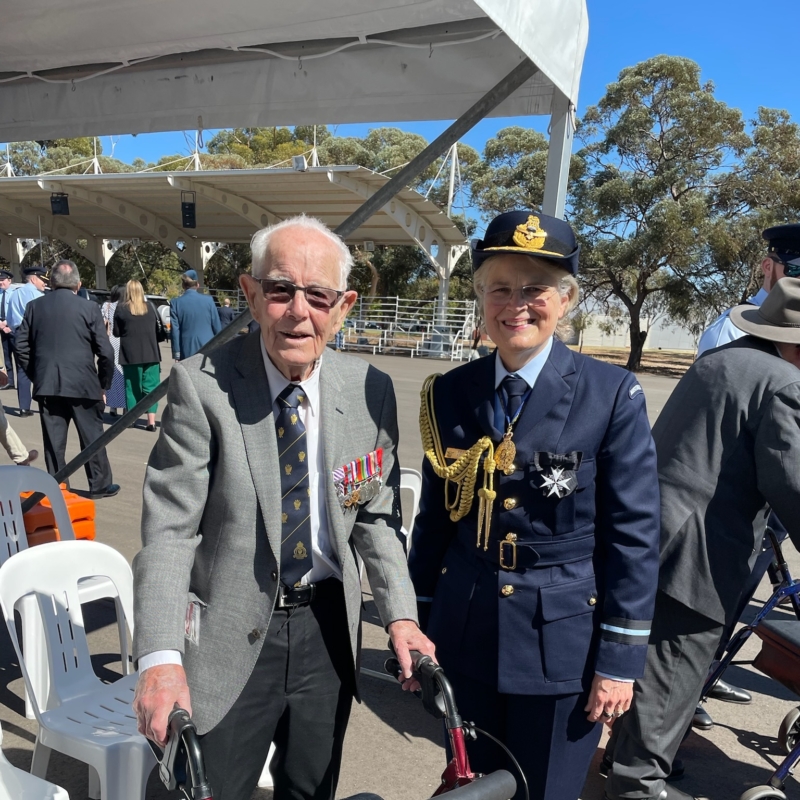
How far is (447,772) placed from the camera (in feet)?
4.86

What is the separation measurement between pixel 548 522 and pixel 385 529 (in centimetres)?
41

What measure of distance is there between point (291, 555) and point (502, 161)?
122 feet

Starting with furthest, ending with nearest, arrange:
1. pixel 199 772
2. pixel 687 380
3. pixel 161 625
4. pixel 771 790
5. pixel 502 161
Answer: pixel 502 161
pixel 771 790
pixel 687 380
pixel 161 625
pixel 199 772

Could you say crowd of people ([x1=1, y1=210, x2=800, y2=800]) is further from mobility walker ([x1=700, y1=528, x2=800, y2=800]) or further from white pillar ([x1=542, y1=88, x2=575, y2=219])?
white pillar ([x1=542, y1=88, x2=575, y2=219])

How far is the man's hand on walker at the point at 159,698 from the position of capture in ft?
4.80

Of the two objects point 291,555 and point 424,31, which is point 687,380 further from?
point 424,31

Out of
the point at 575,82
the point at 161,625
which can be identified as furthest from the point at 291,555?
the point at 575,82

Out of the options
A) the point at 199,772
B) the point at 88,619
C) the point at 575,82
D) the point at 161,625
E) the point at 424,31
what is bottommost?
the point at 88,619

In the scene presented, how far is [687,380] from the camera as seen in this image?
251 cm

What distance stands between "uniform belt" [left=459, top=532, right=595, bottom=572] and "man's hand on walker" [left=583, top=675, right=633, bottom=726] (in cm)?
30

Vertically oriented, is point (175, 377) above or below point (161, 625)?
above

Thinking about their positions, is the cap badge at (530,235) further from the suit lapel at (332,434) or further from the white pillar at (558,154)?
the white pillar at (558,154)

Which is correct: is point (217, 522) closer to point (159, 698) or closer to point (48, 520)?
point (159, 698)

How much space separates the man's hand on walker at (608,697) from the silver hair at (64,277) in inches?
238
